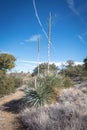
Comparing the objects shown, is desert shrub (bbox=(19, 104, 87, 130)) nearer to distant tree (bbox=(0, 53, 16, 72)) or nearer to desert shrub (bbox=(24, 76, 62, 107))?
desert shrub (bbox=(24, 76, 62, 107))

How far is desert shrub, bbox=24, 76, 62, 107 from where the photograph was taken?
1132 cm

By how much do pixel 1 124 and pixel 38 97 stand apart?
3.39m

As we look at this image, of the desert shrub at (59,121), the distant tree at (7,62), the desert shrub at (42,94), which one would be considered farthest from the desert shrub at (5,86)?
the distant tree at (7,62)

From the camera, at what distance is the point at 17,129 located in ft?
25.6

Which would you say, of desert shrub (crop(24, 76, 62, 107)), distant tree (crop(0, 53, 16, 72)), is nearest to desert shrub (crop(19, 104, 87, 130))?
desert shrub (crop(24, 76, 62, 107))

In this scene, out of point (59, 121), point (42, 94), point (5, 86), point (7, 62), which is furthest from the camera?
point (7, 62)

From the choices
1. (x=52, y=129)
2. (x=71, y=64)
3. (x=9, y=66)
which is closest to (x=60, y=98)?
(x=52, y=129)

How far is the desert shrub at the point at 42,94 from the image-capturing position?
11320mm

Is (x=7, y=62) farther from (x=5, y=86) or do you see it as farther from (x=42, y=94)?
(x=42, y=94)

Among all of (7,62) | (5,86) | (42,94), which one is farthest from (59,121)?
(7,62)

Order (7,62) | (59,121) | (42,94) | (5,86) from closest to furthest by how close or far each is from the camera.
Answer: (59,121), (42,94), (5,86), (7,62)

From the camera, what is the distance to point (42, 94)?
459 inches

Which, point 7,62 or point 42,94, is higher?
point 7,62

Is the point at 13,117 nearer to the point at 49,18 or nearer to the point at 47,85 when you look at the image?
the point at 47,85
